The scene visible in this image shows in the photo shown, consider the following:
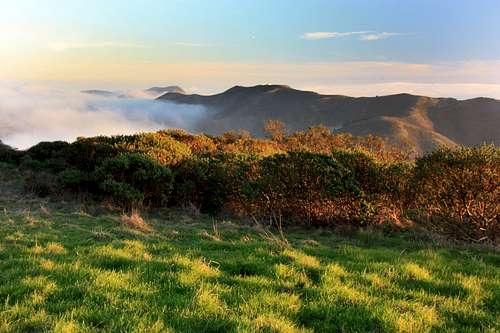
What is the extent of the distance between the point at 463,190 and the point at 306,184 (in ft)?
12.9

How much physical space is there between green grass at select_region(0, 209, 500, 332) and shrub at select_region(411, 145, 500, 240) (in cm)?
124

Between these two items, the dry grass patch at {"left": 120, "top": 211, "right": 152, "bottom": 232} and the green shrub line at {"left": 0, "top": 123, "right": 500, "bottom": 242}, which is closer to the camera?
the green shrub line at {"left": 0, "top": 123, "right": 500, "bottom": 242}

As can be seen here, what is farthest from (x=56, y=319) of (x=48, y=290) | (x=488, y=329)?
(x=488, y=329)

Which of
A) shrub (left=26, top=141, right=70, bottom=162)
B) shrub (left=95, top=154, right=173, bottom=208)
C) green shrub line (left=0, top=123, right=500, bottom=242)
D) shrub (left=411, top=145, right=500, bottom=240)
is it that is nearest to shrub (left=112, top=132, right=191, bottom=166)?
green shrub line (left=0, top=123, right=500, bottom=242)

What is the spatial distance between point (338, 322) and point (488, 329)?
5.31ft

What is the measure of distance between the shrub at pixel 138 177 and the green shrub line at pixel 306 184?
35mm

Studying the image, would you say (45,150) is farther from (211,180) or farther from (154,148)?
(211,180)

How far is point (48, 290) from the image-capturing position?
15.4 ft

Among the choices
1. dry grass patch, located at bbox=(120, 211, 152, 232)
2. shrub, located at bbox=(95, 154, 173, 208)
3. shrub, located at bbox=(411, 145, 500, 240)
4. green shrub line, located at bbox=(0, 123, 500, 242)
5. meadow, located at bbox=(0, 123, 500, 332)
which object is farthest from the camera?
shrub, located at bbox=(95, 154, 173, 208)

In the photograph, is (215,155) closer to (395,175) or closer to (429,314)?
(395,175)

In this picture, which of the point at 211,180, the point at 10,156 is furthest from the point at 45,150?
the point at 211,180

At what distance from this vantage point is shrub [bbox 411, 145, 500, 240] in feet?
29.5

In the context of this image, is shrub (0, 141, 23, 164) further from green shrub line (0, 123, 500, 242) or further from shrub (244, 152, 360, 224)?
shrub (244, 152, 360, 224)

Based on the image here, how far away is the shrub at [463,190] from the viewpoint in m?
9.00
